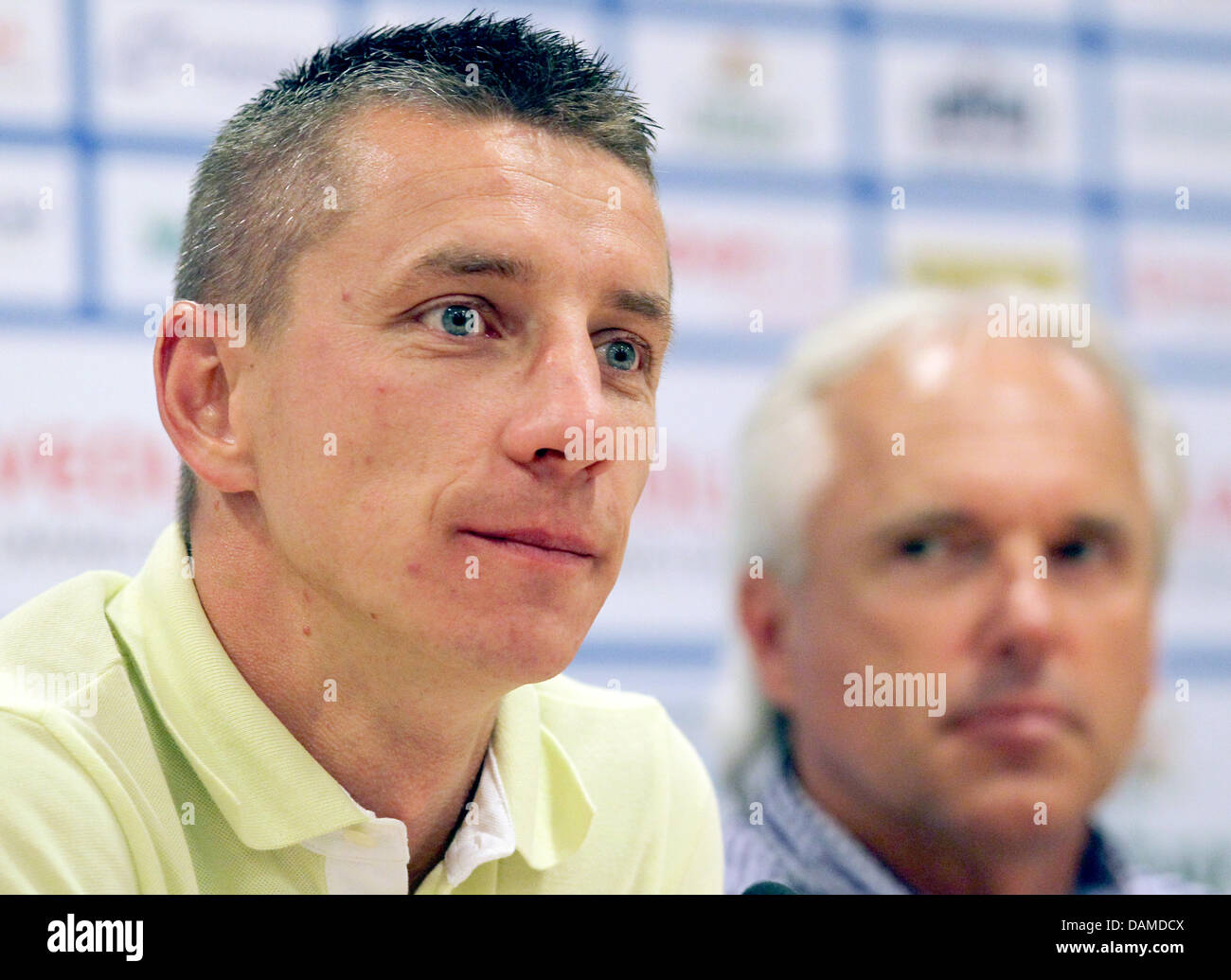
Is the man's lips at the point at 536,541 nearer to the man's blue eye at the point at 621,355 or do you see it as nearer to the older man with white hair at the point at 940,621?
the man's blue eye at the point at 621,355

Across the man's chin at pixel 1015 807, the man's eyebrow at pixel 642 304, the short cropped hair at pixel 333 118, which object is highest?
the short cropped hair at pixel 333 118

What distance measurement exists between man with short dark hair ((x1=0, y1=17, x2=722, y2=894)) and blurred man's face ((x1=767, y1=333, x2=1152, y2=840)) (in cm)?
61

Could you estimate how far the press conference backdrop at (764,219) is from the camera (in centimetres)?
187

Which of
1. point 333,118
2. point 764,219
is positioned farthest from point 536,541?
point 764,219

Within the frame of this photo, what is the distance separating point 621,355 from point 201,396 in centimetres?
42

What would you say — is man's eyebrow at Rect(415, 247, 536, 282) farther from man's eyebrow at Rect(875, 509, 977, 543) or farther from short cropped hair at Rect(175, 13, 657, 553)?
man's eyebrow at Rect(875, 509, 977, 543)

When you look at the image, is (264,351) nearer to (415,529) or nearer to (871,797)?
(415,529)

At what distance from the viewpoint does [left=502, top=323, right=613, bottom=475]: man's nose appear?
1.17m

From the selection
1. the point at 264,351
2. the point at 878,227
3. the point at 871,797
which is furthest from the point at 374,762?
the point at 878,227

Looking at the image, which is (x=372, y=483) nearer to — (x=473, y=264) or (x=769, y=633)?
(x=473, y=264)

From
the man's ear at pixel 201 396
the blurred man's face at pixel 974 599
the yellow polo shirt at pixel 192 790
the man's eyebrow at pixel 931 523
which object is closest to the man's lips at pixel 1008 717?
the blurred man's face at pixel 974 599

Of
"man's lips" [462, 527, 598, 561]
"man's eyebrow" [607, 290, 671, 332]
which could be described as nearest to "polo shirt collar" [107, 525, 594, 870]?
"man's lips" [462, 527, 598, 561]

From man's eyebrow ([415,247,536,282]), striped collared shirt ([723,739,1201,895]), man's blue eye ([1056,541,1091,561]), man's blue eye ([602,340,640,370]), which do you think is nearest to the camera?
man's eyebrow ([415,247,536,282])

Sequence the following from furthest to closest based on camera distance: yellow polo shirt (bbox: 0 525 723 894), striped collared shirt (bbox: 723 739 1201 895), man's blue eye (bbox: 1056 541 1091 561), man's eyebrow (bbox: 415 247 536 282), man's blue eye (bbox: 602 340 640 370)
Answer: man's blue eye (bbox: 1056 541 1091 561) < striped collared shirt (bbox: 723 739 1201 895) < man's blue eye (bbox: 602 340 640 370) < man's eyebrow (bbox: 415 247 536 282) < yellow polo shirt (bbox: 0 525 723 894)
